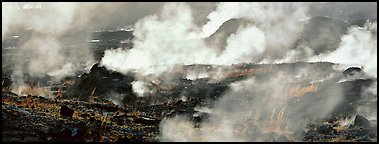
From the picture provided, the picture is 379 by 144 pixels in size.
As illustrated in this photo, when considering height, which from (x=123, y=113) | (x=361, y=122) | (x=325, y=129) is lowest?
(x=325, y=129)

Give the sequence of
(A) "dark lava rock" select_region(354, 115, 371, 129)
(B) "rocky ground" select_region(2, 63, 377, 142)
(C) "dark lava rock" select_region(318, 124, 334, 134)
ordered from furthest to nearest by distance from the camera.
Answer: (A) "dark lava rock" select_region(354, 115, 371, 129) < (C) "dark lava rock" select_region(318, 124, 334, 134) < (B) "rocky ground" select_region(2, 63, 377, 142)

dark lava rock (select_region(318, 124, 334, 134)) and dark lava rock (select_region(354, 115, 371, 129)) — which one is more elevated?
dark lava rock (select_region(354, 115, 371, 129))

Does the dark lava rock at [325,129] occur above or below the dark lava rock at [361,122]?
below

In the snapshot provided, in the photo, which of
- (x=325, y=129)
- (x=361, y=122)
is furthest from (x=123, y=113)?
(x=361, y=122)

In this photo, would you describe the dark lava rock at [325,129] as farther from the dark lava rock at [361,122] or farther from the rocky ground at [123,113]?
the dark lava rock at [361,122]

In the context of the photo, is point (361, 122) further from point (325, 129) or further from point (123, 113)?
point (123, 113)

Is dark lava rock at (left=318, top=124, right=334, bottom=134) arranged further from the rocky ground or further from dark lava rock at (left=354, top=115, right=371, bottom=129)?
dark lava rock at (left=354, top=115, right=371, bottom=129)

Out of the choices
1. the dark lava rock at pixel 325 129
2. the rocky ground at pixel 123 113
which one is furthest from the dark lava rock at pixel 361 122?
the dark lava rock at pixel 325 129

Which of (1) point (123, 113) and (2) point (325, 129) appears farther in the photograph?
(1) point (123, 113)

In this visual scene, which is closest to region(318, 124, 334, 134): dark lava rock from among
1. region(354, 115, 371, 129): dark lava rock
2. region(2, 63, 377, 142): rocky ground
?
region(2, 63, 377, 142): rocky ground
